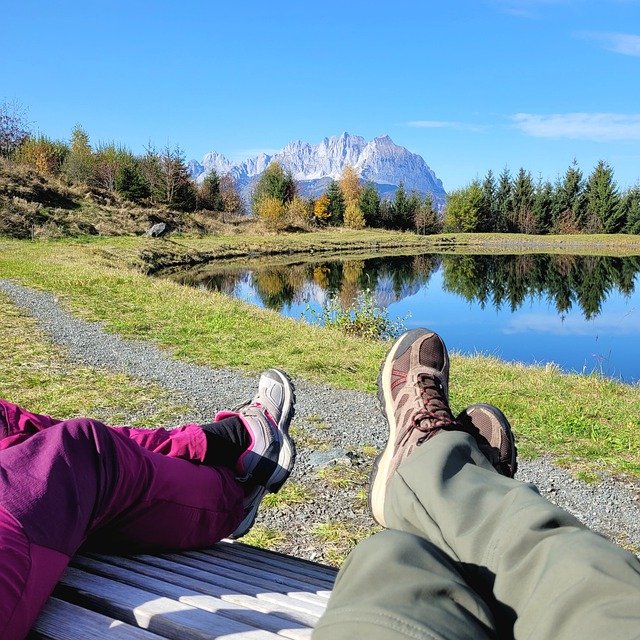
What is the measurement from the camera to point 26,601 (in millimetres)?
1029

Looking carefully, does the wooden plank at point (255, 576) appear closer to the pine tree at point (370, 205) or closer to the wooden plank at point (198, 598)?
the wooden plank at point (198, 598)

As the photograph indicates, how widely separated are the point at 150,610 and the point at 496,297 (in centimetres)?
1988

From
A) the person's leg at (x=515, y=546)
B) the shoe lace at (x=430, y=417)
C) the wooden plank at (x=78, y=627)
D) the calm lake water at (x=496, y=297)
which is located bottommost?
the calm lake water at (x=496, y=297)

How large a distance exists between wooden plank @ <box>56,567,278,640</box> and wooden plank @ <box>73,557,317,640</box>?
0.10 ft

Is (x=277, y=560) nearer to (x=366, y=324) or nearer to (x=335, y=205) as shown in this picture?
(x=366, y=324)

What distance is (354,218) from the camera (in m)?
54.2

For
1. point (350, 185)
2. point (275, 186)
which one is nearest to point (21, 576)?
point (275, 186)

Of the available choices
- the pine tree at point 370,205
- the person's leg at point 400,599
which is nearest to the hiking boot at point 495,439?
the person's leg at point 400,599

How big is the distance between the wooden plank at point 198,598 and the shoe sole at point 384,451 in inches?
25.7

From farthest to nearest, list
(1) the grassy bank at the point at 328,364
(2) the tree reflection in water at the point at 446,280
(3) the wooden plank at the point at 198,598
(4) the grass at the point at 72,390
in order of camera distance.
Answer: (2) the tree reflection in water at the point at 446,280 < (4) the grass at the point at 72,390 < (1) the grassy bank at the point at 328,364 < (3) the wooden plank at the point at 198,598

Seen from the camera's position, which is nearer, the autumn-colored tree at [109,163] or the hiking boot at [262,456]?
the hiking boot at [262,456]

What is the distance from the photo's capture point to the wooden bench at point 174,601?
41.8 inches

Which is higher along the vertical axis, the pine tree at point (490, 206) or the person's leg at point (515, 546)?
the pine tree at point (490, 206)

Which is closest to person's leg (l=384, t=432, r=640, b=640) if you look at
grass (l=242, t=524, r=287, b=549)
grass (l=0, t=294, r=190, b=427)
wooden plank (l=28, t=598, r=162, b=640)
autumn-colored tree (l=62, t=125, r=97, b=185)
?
wooden plank (l=28, t=598, r=162, b=640)
